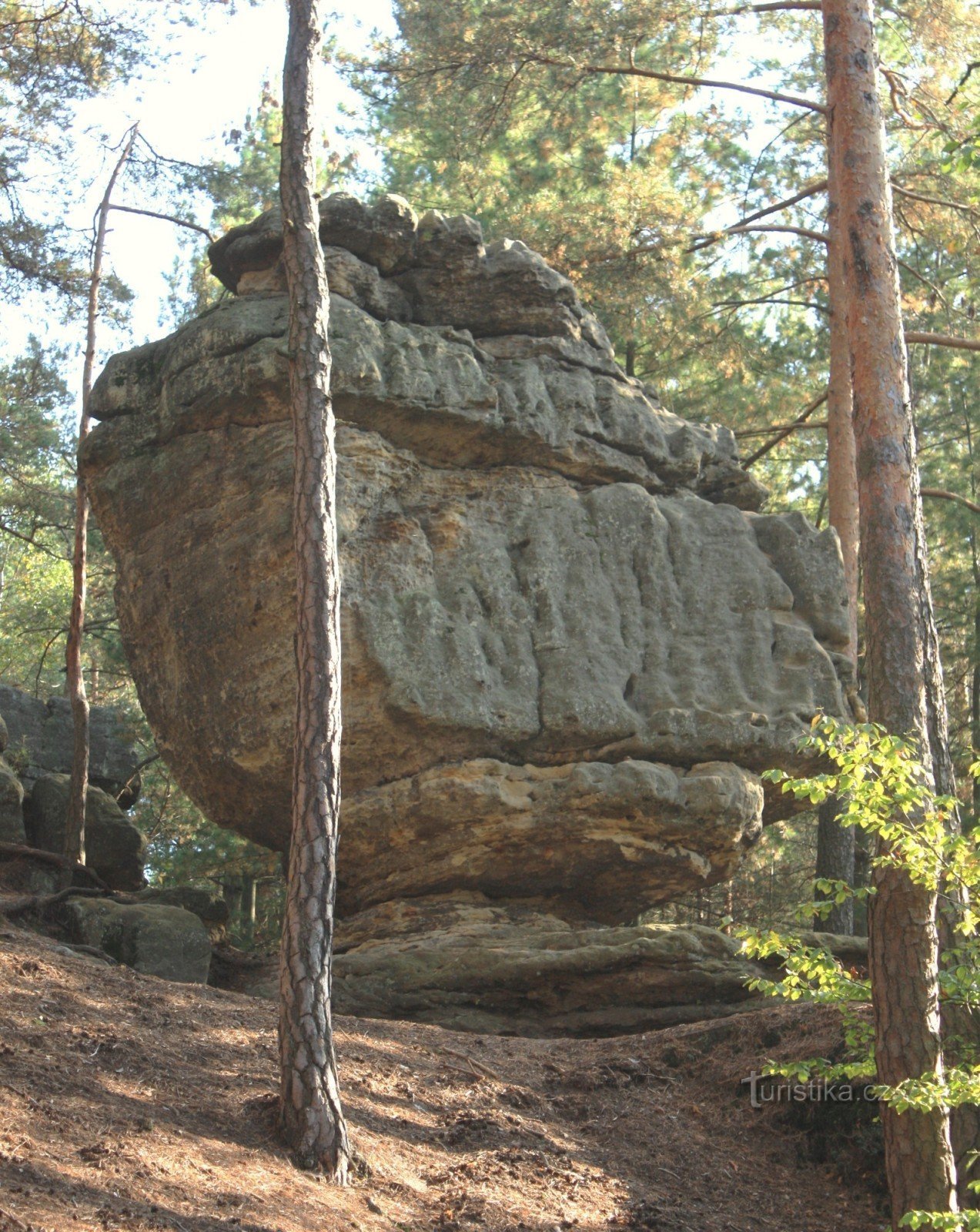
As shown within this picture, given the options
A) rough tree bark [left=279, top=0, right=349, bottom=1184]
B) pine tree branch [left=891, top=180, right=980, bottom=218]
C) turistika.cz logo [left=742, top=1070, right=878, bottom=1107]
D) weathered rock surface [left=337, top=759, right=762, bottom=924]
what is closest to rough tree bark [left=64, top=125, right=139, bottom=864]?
weathered rock surface [left=337, top=759, right=762, bottom=924]

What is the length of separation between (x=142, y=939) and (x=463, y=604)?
3.82m

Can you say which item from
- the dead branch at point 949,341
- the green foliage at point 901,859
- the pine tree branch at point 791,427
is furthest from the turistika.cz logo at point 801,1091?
the pine tree branch at point 791,427

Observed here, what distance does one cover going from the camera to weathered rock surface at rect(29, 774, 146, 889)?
42.2ft

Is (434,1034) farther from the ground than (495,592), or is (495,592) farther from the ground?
(495,592)

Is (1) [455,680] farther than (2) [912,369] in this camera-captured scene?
No

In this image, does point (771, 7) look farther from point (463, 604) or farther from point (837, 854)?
point (837, 854)

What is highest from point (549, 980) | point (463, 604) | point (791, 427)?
point (791, 427)

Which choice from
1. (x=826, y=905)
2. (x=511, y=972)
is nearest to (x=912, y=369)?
(x=511, y=972)

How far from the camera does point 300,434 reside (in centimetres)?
664

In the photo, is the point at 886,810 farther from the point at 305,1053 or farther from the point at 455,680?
the point at 455,680

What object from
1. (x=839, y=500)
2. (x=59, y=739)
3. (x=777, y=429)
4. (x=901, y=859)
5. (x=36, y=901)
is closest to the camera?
(x=901, y=859)

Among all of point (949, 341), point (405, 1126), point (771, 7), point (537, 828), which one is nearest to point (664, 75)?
point (771, 7)

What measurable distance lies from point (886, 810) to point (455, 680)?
538cm

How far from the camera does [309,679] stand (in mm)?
6145
